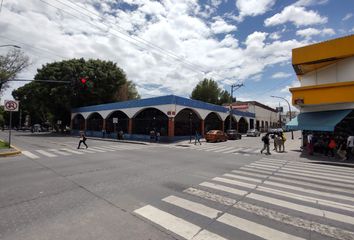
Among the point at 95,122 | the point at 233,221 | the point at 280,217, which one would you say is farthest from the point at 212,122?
the point at 233,221

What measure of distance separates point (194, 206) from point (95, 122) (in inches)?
1626

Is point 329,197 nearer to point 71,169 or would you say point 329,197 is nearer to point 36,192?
point 36,192

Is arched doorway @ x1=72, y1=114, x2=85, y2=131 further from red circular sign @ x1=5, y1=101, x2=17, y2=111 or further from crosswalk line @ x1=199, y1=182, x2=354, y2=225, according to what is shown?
crosswalk line @ x1=199, y1=182, x2=354, y2=225

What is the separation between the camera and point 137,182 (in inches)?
316

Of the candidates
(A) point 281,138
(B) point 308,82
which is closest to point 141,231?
Answer: (A) point 281,138

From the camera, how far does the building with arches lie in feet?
99.4

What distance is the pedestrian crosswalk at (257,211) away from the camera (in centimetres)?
435

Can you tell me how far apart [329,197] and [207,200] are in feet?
11.2

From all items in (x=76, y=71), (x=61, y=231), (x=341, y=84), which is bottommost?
(x=61, y=231)

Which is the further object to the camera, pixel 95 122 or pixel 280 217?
pixel 95 122

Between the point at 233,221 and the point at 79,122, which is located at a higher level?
the point at 79,122

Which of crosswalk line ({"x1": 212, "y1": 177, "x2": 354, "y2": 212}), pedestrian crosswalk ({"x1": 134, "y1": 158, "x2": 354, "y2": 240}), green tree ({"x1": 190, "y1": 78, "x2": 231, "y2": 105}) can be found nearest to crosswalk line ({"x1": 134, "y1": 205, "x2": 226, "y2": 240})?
pedestrian crosswalk ({"x1": 134, "y1": 158, "x2": 354, "y2": 240})

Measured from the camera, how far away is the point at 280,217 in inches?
199

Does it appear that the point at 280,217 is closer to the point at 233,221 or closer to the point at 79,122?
the point at 233,221
